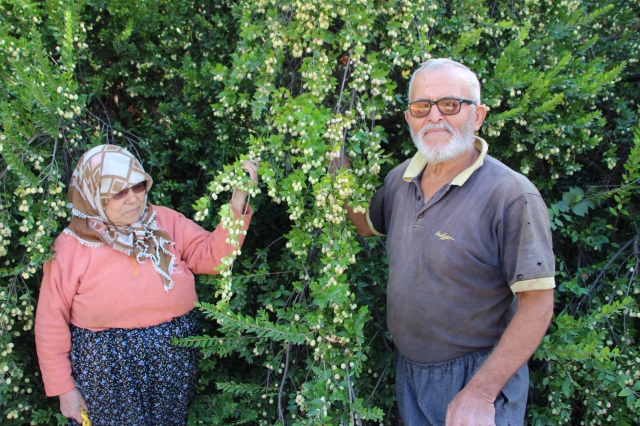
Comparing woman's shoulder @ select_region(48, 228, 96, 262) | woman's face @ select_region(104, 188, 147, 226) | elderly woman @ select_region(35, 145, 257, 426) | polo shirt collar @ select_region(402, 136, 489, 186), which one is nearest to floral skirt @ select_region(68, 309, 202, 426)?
elderly woman @ select_region(35, 145, 257, 426)

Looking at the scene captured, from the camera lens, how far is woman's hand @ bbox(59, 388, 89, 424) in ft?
7.98

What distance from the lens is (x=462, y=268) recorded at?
195 cm

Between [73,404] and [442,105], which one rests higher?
[442,105]

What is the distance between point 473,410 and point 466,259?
0.56 metres

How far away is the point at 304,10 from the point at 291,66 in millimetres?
538

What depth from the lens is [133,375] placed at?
95.8 inches

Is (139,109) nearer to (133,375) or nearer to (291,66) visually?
(291,66)

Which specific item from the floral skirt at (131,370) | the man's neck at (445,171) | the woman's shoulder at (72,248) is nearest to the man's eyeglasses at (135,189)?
the woman's shoulder at (72,248)

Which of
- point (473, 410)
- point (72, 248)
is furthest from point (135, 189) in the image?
point (473, 410)

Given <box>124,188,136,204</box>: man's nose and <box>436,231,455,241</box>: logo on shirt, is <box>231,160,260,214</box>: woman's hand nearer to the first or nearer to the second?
<box>124,188,136,204</box>: man's nose

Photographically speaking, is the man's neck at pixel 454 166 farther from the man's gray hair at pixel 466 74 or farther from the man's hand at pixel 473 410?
the man's hand at pixel 473 410

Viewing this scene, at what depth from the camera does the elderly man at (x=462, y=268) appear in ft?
6.09

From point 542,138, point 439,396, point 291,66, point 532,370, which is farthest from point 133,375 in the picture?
point 542,138

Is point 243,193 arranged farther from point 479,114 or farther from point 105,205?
point 479,114
